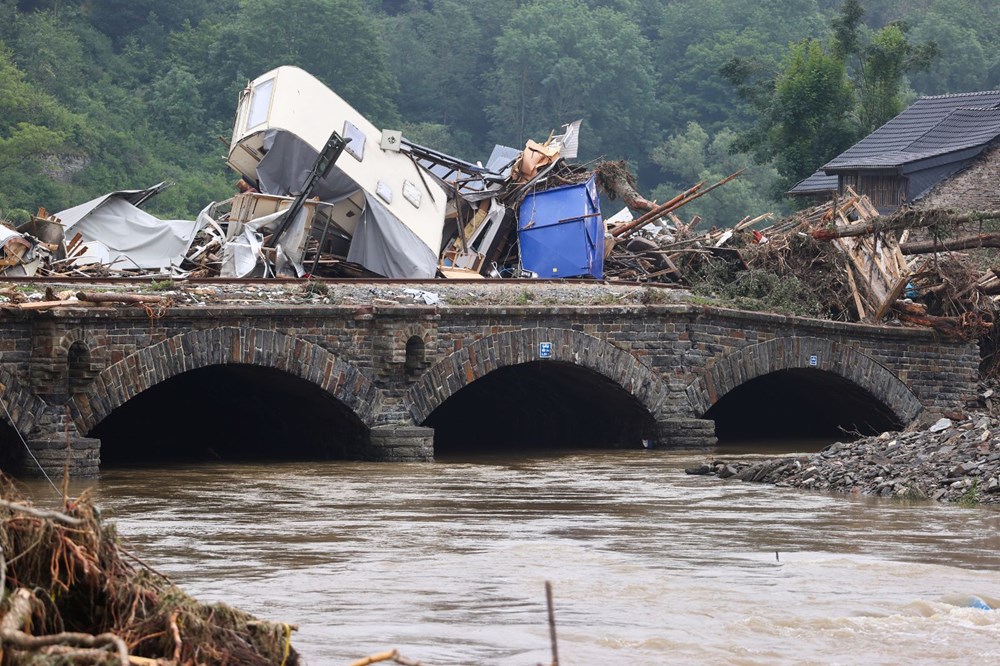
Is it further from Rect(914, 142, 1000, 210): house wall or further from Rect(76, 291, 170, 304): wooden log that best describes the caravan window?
Rect(914, 142, 1000, 210): house wall

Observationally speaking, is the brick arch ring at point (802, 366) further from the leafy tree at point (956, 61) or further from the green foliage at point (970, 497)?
the leafy tree at point (956, 61)

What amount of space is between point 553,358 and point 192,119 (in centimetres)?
3598

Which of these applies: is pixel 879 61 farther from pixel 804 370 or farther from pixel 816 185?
pixel 804 370

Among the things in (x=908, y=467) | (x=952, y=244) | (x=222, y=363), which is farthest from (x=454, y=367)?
(x=952, y=244)

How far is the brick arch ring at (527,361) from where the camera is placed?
2248 cm

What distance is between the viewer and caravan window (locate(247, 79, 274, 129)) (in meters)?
25.2

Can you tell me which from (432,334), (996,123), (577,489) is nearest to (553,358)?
(432,334)

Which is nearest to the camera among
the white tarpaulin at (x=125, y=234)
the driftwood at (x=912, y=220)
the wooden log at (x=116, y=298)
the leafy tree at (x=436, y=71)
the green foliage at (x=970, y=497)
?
the green foliage at (x=970, y=497)

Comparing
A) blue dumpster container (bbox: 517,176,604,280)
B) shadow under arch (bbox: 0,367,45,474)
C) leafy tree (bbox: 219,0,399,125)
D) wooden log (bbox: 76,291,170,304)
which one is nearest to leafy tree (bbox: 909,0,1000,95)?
leafy tree (bbox: 219,0,399,125)

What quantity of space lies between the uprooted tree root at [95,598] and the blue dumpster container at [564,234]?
1922 centimetres

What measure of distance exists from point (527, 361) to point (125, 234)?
6.17 metres

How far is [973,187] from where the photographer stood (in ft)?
A: 126

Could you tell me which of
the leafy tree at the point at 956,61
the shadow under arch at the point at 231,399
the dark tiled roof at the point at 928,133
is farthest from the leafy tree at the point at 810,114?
the leafy tree at the point at 956,61

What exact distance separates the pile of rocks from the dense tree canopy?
2617 cm
